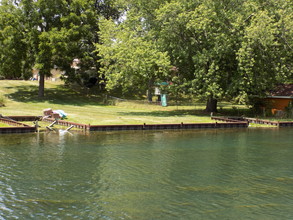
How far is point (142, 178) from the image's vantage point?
64.4 ft

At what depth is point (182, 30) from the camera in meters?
46.7

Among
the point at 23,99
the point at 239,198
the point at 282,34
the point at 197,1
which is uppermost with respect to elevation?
the point at 197,1

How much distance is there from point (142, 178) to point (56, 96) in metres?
48.9

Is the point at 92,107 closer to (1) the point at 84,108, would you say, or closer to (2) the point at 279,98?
(1) the point at 84,108

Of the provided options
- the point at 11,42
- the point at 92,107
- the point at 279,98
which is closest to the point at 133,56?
the point at 92,107

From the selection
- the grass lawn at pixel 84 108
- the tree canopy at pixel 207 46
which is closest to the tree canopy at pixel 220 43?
the tree canopy at pixel 207 46

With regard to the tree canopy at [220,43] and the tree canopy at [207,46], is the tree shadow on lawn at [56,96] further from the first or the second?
the tree canopy at [220,43]

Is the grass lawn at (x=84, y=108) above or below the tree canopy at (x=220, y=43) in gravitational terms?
below

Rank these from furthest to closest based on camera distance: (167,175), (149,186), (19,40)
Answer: (19,40) < (167,175) < (149,186)

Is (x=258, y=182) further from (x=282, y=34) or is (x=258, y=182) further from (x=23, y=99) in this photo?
(x=23, y=99)

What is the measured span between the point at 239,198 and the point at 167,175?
482 cm

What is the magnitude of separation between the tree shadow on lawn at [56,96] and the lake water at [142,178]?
97.7 feet

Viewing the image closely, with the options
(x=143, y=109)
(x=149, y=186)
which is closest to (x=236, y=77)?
(x=143, y=109)

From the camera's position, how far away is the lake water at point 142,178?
14.8 meters
